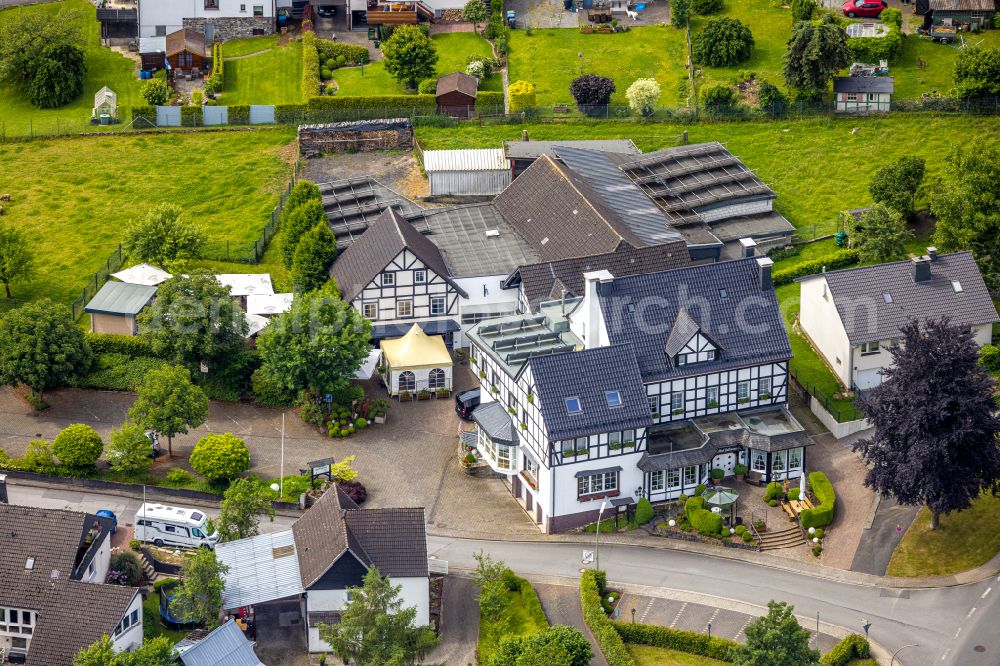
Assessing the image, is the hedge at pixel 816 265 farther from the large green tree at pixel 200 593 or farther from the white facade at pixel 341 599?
the large green tree at pixel 200 593

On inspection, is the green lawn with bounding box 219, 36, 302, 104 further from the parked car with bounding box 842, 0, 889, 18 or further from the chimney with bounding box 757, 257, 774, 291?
the chimney with bounding box 757, 257, 774, 291

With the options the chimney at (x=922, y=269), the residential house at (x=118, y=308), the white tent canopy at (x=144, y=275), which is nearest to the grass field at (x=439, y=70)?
→ the white tent canopy at (x=144, y=275)

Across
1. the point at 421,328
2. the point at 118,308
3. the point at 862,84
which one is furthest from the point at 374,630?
the point at 862,84

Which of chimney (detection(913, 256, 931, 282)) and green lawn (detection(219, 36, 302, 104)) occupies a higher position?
green lawn (detection(219, 36, 302, 104))

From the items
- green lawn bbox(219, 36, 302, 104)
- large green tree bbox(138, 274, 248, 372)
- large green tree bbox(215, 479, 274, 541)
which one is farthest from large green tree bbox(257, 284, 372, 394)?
green lawn bbox(219, 36, 302, 104)

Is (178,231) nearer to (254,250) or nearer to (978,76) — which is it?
(254,250)

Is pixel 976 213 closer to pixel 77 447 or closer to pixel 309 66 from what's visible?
pixel 309 66
